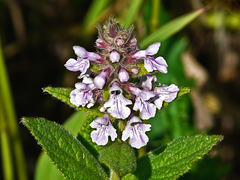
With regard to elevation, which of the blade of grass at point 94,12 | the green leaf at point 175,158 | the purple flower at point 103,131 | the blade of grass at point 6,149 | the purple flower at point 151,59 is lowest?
the green leaf at point 175,158

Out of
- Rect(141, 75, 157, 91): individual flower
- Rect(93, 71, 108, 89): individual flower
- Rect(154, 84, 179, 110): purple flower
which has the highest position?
Rect(93, 71, 108, 89): individual flower

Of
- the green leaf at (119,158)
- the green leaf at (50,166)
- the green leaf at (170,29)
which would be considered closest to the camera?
the green leaf at (119,158)

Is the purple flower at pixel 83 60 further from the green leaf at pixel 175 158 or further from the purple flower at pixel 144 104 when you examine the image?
the green leaf at pixel 175 158

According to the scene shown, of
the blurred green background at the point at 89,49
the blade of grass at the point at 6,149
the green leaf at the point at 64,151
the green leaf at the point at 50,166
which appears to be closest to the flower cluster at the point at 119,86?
the green leaf at the point at 64,151

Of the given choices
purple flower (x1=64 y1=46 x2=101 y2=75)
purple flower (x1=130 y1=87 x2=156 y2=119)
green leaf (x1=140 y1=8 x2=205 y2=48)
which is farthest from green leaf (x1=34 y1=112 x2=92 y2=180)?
purple flower (x1=130 y1=87 x2=156 y2=119)

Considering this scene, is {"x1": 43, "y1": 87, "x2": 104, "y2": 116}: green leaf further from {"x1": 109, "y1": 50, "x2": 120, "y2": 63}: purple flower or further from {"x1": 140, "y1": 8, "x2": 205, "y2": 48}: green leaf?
{"x1": 140, "y1": 8, "x2": 205, "y2": 48}: green leaf

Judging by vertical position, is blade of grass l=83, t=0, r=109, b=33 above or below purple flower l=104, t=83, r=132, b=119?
above

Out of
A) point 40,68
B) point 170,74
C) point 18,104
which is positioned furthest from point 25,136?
point 170,74
